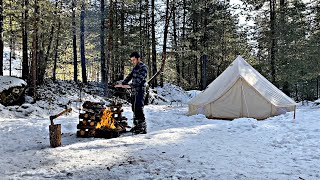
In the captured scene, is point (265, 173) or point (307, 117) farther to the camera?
point (307, 117)

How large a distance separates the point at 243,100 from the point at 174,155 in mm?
6580

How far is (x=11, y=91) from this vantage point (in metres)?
12.2

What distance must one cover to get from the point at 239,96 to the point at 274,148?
17.6ft

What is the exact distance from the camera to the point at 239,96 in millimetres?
10969

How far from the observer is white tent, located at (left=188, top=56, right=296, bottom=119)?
10.8m

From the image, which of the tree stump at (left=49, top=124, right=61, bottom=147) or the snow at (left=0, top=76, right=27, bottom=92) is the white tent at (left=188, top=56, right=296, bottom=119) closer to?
the tree stump at (left=49, top=124, right=61, bottom=147)

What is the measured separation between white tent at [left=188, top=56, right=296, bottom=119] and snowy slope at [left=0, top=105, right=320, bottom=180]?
9.46 feet

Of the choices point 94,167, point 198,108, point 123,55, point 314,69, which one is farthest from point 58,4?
point 94,167

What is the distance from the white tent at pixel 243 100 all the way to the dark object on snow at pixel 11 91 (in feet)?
24.4

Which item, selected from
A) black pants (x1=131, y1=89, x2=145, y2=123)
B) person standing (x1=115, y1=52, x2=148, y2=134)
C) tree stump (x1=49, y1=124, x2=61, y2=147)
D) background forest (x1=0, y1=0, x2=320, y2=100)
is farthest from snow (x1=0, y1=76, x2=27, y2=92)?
tree stump (x1=49, y1=124, x2=61, y2=147)

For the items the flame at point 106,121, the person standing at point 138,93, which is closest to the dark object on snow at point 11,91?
the flame at point 106,121

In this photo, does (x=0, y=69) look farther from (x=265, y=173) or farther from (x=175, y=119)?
(x=265, y=173)

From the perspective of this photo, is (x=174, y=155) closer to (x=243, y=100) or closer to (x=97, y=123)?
(x=97, y=123)

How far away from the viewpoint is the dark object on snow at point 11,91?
11906 millimetres
